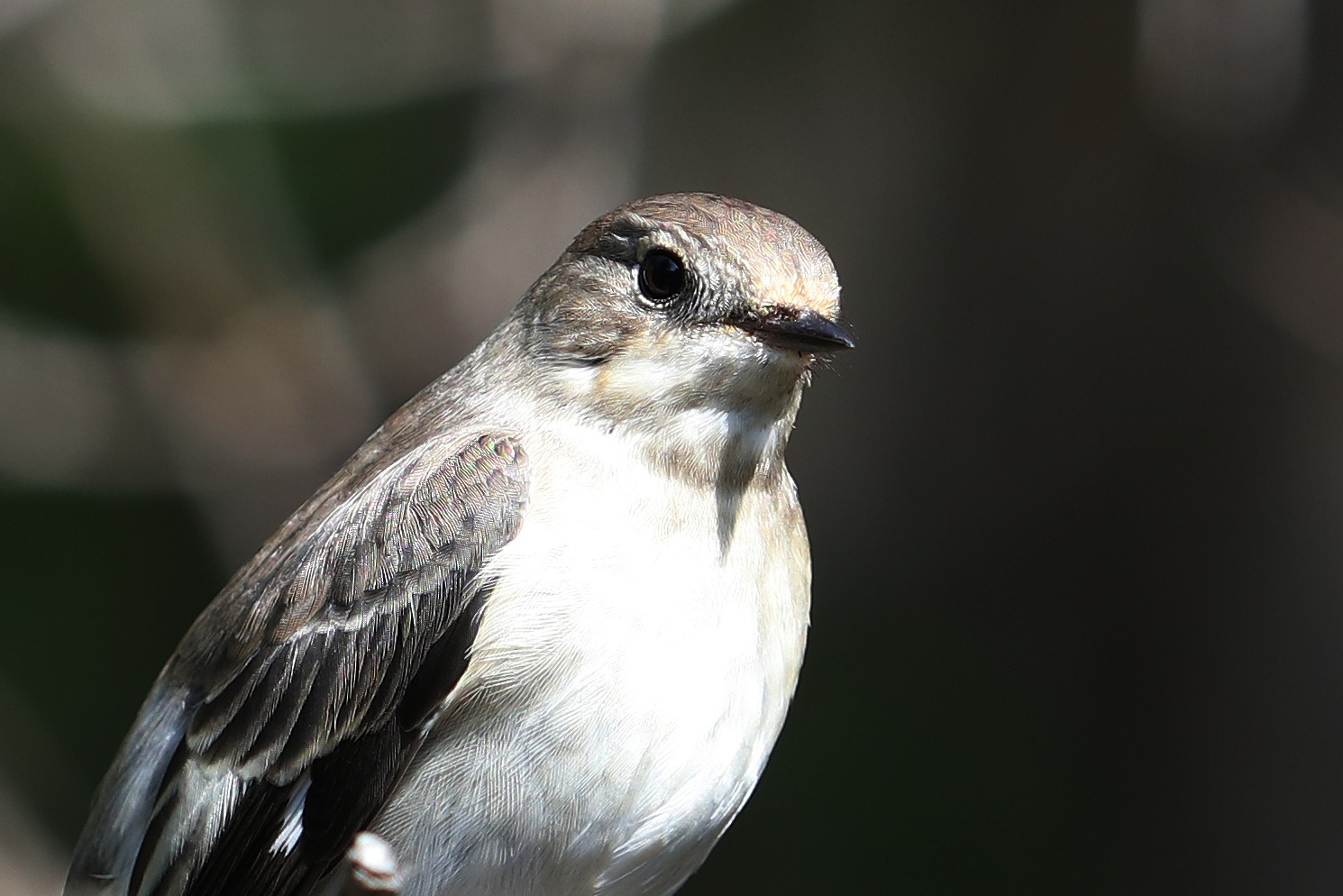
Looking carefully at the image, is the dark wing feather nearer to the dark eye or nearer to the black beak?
the dark eye

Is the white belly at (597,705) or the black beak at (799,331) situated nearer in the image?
the white belly at (597,705)

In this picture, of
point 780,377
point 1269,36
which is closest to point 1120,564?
point 1269,36

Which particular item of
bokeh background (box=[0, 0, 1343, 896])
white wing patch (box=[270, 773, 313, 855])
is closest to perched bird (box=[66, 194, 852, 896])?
white wing patch (box=[270, 773, 313, 855])

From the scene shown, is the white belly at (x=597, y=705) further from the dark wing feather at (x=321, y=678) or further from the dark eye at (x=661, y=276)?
the dark eye at (x=661, y=276)

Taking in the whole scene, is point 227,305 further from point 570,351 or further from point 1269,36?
point 1269,36

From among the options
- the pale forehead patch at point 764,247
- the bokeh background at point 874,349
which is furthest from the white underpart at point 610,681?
the bokeh background at point 874,349

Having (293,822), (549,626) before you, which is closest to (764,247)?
(549,626)

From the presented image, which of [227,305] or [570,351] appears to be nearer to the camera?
[570,351]
